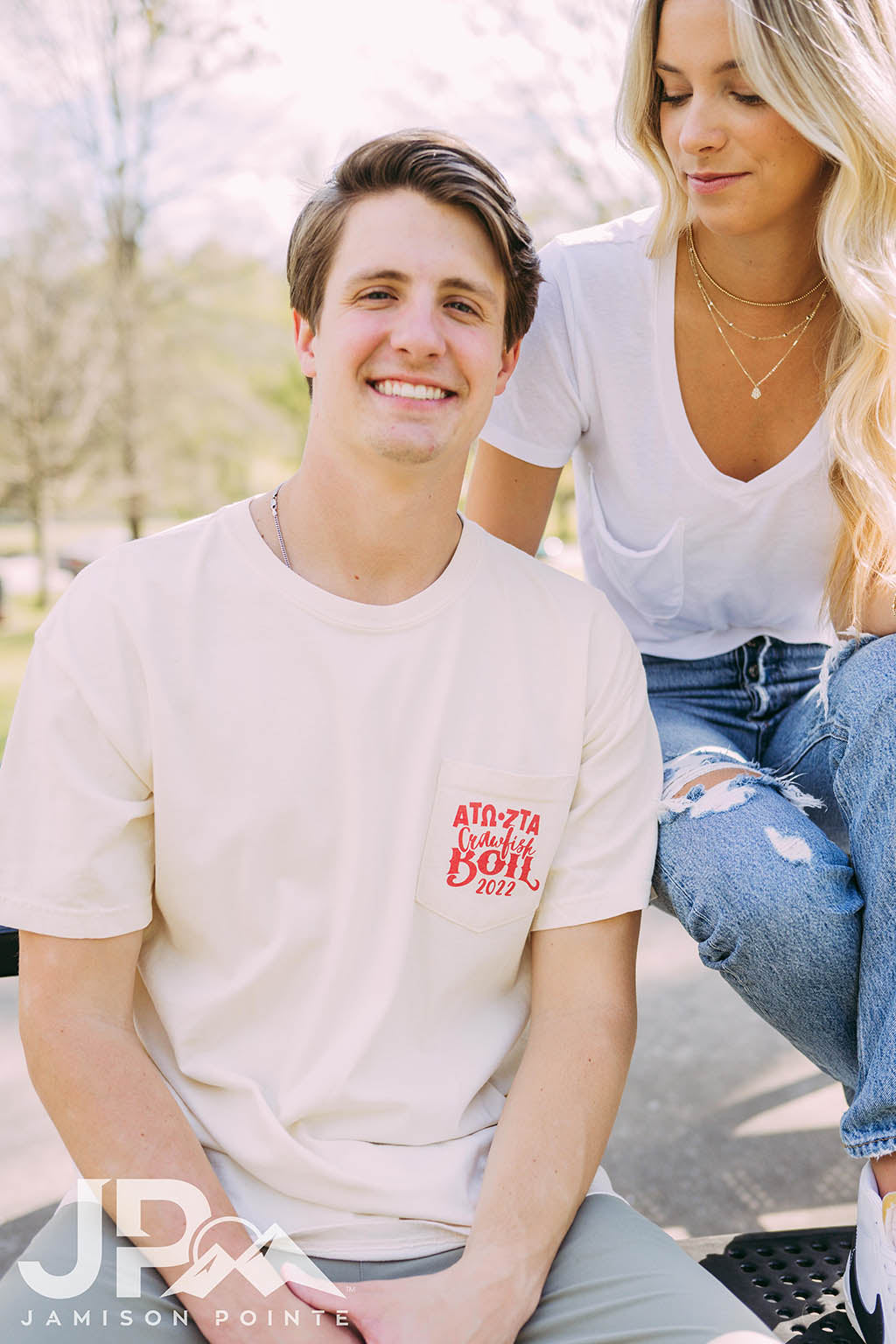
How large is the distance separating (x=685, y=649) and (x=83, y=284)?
6548 mm

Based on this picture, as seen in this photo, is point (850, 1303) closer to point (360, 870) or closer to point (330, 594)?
point (360, 870)

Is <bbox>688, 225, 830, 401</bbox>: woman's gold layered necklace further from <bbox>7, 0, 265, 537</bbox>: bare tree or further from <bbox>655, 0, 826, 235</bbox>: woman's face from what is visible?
<bbox>7, 0, 265, 537</bbox>: bare tree

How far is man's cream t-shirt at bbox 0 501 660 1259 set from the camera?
1.44m

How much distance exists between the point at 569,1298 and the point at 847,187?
1.51m

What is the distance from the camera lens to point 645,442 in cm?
207

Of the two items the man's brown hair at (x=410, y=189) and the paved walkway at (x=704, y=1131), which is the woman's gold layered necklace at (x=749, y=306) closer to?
the man's brown hair at (x=410, y=189)

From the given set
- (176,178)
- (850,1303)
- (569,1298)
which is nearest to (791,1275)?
(850,1303)

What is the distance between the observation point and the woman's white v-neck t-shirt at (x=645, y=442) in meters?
2.04

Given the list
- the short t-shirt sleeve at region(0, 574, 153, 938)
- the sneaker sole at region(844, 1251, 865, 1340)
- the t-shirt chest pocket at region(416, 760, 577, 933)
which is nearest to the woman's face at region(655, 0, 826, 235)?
the t-shirt chest pocket at region(416, 760, 577, 933)

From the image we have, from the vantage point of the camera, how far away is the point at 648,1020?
3.18 metres

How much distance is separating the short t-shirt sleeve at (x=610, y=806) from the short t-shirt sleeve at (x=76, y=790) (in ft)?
1.77

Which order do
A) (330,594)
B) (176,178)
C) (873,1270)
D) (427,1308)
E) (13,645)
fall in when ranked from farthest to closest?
(176,178)
(13,645)
(330,594)
(873,1270)
(427,1308)

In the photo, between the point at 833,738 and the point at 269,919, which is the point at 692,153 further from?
the point at 269,919

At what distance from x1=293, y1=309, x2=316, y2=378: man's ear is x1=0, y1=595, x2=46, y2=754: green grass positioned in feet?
13.8
